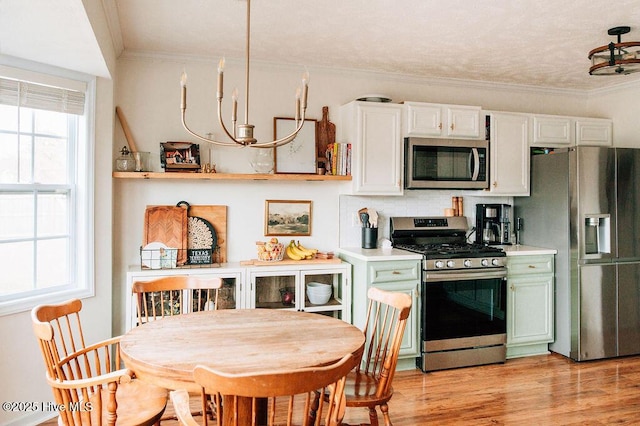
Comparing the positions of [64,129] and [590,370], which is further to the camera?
[590,370]

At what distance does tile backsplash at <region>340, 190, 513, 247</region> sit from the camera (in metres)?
4.37

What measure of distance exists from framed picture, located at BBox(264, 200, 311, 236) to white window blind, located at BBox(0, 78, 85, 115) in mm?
1640

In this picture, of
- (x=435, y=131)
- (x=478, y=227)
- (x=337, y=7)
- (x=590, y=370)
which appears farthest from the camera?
(x=478, y=227)

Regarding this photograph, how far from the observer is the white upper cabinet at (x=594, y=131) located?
4734mm

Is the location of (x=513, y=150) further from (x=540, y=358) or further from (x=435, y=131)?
(x=540, y=358)

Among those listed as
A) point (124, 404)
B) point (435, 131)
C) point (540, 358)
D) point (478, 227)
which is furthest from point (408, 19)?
point (540, 358)

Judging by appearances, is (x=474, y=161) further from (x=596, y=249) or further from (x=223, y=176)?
(x=223, y=176)

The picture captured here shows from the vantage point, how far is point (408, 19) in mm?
3107

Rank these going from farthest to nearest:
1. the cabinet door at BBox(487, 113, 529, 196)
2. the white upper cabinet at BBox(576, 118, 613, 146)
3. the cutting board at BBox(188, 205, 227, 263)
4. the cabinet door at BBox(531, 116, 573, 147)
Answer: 1. the white upper cabinet at BBox(576, 118, 613, 146)
2. the cabinet door at BBox(531, 116, 573, 147)
3. the cabinet door at BBox(487, 113, 529, 196)
4. the cutting board at BBox(188, 205, 227, 263)

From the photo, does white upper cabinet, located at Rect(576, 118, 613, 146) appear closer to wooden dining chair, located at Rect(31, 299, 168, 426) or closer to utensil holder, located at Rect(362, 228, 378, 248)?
utensil holder, located at Rect(362, 228, 378, 248)

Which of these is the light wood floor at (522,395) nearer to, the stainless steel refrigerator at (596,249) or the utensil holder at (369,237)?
the stainless steel refrigerator at (596,249)

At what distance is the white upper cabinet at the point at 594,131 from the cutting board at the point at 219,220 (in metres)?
3.52

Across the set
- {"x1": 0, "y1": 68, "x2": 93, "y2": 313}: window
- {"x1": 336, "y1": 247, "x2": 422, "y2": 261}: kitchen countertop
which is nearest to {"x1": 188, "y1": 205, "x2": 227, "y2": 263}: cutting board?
{"x1": 0, "y1": 68, "x2": 93, "y2": 313}: window

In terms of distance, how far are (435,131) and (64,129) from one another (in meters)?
2.93
